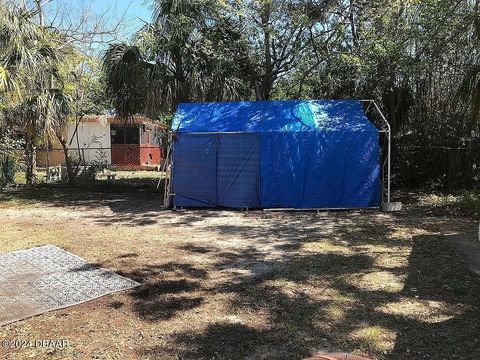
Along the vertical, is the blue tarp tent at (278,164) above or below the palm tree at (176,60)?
below

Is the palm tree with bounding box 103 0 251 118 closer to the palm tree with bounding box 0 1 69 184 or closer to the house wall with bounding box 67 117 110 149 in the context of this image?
the palm tree with bounding box 0 1 69 184

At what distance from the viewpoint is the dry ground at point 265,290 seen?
395 cm

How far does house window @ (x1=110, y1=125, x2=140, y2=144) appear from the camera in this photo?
27586 mm

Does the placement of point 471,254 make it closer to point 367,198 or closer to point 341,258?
point 341,258

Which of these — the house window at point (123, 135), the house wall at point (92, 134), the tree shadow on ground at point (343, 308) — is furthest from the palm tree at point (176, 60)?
the house window at point (123, 135)

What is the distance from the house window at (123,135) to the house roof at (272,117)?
16.0 m

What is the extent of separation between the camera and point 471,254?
6.89 m

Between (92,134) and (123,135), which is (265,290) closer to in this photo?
(123,135)

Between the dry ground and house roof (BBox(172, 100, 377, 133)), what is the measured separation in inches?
102

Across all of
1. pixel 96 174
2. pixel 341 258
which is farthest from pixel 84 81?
pixel 341 258

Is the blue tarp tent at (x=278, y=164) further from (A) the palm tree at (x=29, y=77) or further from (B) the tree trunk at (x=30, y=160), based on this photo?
(B) the tree trunk at (x=30, y=160)

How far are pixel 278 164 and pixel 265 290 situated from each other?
20.2ft

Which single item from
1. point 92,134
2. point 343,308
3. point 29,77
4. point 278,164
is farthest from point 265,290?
point 92,134

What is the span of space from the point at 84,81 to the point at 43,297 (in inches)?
671
